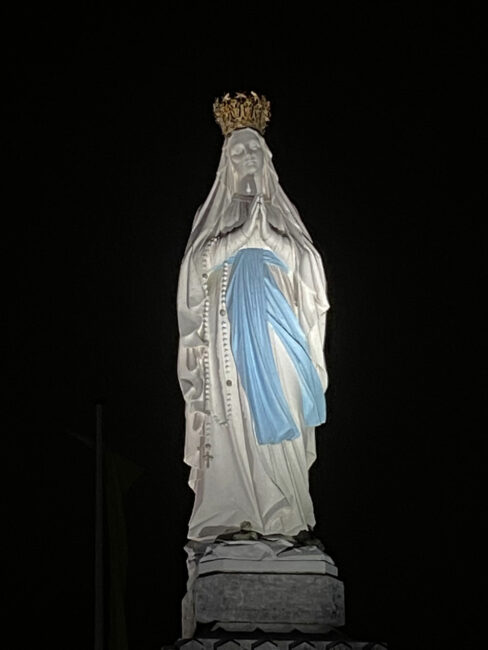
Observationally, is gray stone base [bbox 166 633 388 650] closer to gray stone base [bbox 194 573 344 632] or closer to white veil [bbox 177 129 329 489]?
gray stone base [bbox 194 573 344 632]

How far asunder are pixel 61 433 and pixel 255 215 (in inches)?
70.6

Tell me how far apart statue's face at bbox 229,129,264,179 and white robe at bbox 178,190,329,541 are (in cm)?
11

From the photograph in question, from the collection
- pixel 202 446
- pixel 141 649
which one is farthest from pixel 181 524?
pixel 202 446

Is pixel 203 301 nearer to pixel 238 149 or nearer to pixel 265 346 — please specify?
pixel 265 346

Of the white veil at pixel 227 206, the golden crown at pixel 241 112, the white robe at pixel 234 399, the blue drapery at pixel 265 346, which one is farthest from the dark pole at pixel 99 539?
the golden crown at pixel 241 112

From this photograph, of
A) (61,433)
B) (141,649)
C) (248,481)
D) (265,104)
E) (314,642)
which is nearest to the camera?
(314,642)

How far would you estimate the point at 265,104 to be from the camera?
6203 mm

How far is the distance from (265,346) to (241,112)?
40.5 inches

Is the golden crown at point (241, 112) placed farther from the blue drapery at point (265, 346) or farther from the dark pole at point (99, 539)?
the dark pole at point (99, 539)

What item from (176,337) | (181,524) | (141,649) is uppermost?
(176,337)

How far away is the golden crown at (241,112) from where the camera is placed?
616 cm

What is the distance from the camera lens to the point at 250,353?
577 cm

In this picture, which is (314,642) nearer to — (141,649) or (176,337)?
(141,649)

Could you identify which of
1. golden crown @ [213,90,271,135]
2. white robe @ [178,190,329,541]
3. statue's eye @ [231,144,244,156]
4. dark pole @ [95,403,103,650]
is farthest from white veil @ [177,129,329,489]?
dark pole @ [95,403,103,650]
